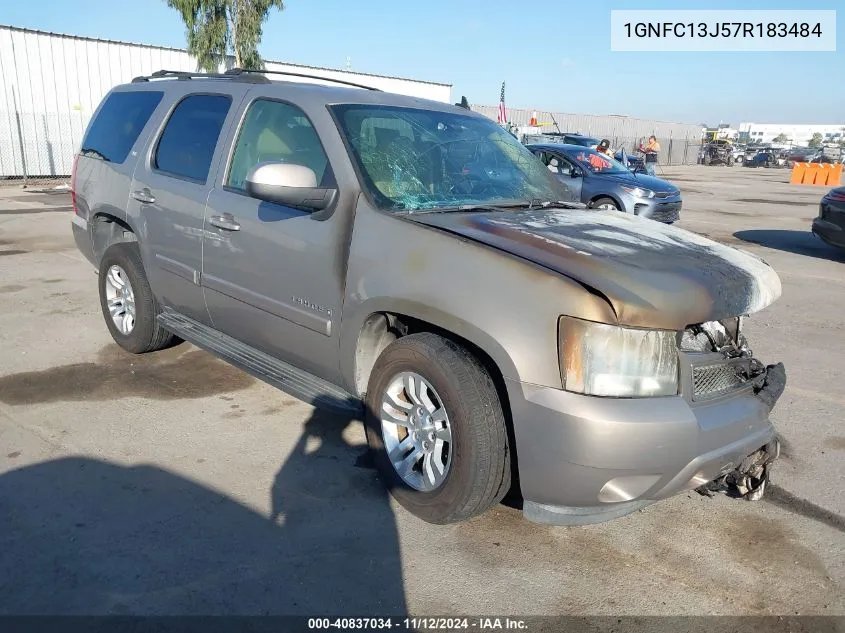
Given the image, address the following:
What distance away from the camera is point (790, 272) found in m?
9.38

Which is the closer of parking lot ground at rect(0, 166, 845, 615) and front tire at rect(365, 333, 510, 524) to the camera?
parking lot ground at rect(0, 166, 845, 615)

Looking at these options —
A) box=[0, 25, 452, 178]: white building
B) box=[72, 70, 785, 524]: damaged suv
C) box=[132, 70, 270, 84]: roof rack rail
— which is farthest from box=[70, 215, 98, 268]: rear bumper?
box=[0, 25, 452, 178]: white building

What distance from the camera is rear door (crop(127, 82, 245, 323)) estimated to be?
4086 millimetres

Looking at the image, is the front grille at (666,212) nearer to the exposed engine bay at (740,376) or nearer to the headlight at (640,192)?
the headlight at (640,192)

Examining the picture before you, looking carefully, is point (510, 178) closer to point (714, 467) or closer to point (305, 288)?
point (305, 288)

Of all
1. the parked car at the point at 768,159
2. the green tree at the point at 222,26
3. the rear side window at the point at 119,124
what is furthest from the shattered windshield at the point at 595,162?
the parked car at the point at 768,159

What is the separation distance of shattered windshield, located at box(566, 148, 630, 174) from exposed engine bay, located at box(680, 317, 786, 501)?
394 inches

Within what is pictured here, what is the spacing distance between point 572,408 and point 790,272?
8.26 metres

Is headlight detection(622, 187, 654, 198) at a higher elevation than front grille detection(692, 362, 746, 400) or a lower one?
higher

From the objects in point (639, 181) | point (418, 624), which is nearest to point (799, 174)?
point (639, 181)

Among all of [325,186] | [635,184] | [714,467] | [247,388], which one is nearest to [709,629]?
[714,467]

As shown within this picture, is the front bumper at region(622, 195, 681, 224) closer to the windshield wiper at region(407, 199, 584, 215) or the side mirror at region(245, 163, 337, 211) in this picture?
the windshield wiper at region(407, 199, 584, 215)

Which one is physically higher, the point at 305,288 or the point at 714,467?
the point at 305,288

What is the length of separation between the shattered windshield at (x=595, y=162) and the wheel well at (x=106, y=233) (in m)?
9.39
